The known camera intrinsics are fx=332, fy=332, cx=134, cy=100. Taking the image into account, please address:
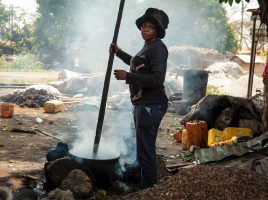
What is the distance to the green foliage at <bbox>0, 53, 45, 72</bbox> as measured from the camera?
2886cm

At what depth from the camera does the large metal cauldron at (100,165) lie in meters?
4.38

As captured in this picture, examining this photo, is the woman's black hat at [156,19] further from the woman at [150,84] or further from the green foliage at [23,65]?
the green foliage at [23,65]

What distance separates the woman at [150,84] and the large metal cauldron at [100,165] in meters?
0.47

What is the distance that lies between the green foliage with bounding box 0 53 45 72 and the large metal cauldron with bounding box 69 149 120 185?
82.2ft

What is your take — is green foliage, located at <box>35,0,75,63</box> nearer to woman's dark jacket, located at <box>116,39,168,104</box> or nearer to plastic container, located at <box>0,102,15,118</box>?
plastic container, located at <box>0,102,15,118</box>

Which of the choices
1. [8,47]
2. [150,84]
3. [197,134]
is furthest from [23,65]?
[150,84]

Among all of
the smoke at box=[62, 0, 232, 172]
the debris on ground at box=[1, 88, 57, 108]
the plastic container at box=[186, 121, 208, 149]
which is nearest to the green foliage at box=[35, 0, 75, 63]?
the smoke at box=[62, 0, 232, 172]

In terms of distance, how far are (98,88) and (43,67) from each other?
59.5ft

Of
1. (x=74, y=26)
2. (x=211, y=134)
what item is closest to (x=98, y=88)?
(x=211, y=134)

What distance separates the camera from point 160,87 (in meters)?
4.07

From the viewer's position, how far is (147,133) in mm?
4094

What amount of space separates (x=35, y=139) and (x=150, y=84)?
4598 millimetres

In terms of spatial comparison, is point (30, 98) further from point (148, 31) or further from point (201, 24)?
point (201, 24)

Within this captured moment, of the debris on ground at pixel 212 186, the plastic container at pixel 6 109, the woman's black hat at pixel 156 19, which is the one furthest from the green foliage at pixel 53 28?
the debris on ground at pixel 212 186
